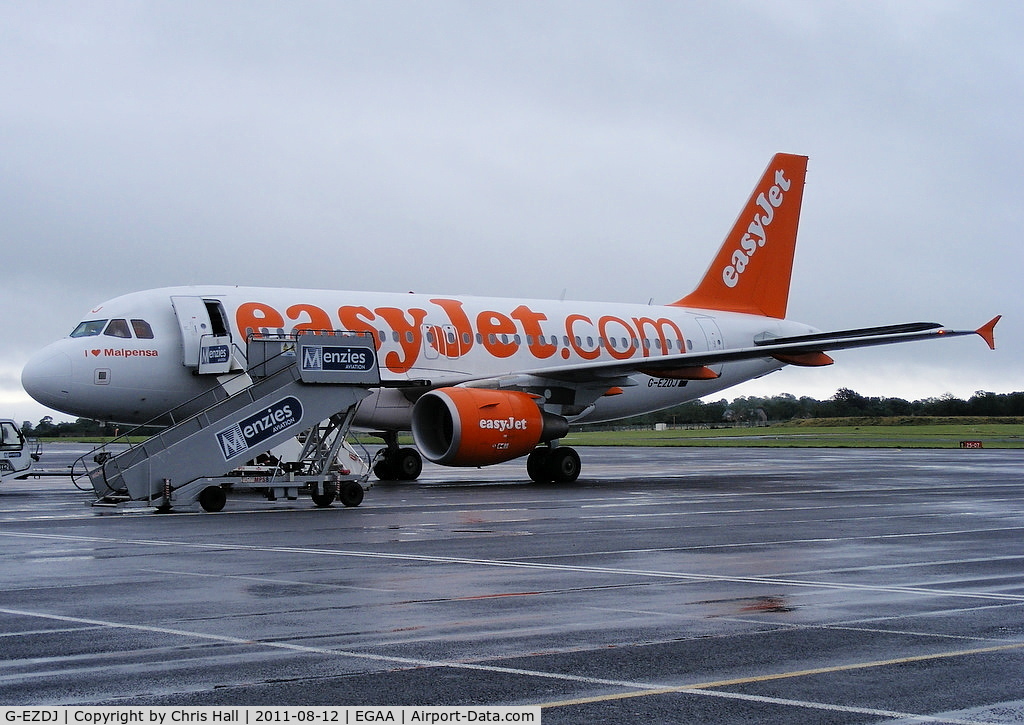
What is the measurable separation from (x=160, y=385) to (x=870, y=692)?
63.4ft

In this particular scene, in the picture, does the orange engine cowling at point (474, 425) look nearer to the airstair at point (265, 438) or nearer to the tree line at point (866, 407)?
the airstair at point (265, 438)

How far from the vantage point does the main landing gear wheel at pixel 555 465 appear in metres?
26.6

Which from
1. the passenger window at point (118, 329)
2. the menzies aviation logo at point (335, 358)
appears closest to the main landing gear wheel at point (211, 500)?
the menzies aviation logo at point (335, 358)

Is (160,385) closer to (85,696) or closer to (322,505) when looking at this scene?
(322,505)

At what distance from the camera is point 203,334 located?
23844 millimetres

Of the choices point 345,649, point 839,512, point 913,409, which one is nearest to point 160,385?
point 839,512

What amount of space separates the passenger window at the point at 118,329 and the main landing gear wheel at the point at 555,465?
8.79 meters

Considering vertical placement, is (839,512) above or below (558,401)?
below

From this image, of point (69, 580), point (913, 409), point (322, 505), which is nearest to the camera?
point (69, 580)

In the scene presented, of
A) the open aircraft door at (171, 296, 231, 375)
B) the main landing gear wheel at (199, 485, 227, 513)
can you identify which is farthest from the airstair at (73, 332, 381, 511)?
the open aircraft door at (171, 296, 231, 375)

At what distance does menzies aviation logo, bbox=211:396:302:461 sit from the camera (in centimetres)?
1886

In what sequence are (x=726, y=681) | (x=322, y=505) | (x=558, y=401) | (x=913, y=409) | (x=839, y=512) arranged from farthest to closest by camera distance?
(x=913, y=409), (x=558, y=401), (x=322, y=505), (x=839, y=512), (x=726, y=681)

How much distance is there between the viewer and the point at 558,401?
2670cm
